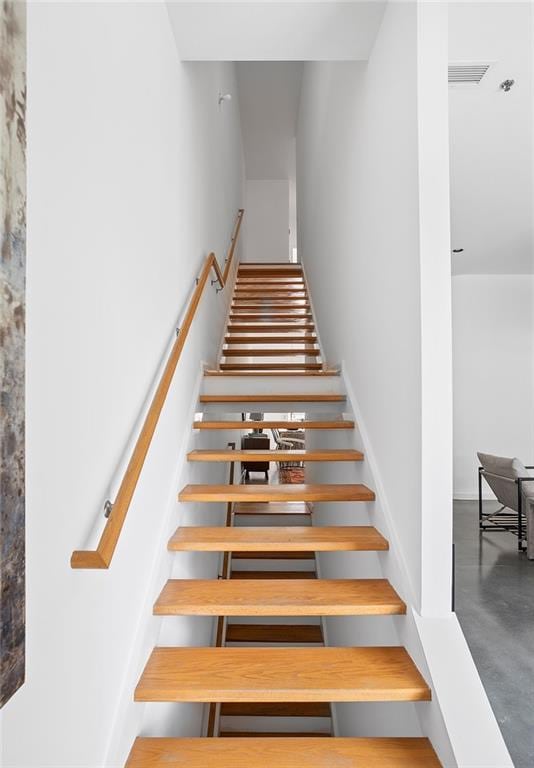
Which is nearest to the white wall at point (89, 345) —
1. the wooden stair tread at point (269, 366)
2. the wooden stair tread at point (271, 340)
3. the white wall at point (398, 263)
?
the white wall at point (398, 263)

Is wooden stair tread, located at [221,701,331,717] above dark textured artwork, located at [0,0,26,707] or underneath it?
underneath

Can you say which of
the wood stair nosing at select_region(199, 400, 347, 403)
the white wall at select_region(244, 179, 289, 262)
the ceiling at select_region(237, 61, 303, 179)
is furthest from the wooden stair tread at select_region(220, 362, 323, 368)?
the white wall at select_region(244, 179, 289, 262)

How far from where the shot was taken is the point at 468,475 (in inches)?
280

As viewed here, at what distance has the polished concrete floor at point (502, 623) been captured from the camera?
7.54 feet

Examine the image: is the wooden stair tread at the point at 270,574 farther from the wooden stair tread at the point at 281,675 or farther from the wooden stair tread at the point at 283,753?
the wooden stair tread at the point at 283,753

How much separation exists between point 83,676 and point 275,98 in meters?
8.04

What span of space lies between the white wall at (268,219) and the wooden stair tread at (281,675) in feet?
29.5

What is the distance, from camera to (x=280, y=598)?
189 cm

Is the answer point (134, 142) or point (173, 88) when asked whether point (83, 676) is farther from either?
point (173, 88)

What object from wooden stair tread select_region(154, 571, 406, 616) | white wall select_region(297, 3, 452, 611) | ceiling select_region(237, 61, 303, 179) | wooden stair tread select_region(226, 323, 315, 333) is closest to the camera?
white wall select_region(297, 3, 452, 611)

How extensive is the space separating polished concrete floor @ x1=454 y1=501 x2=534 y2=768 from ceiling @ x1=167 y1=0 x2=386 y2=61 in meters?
3.17

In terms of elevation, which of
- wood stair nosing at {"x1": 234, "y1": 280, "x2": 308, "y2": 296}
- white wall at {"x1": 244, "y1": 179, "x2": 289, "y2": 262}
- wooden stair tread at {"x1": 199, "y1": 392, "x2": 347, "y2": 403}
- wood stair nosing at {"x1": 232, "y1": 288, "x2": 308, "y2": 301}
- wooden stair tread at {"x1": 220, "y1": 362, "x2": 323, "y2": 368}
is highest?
white wall at {"x1": 244, "y1": 179, "x2": 289, "y2": 262}

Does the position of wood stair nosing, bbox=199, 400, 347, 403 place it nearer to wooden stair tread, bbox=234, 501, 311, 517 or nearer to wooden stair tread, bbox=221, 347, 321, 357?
wooden stair tread, bbox=221, 347, 321, 357

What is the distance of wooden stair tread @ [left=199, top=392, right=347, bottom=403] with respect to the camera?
128 inches
